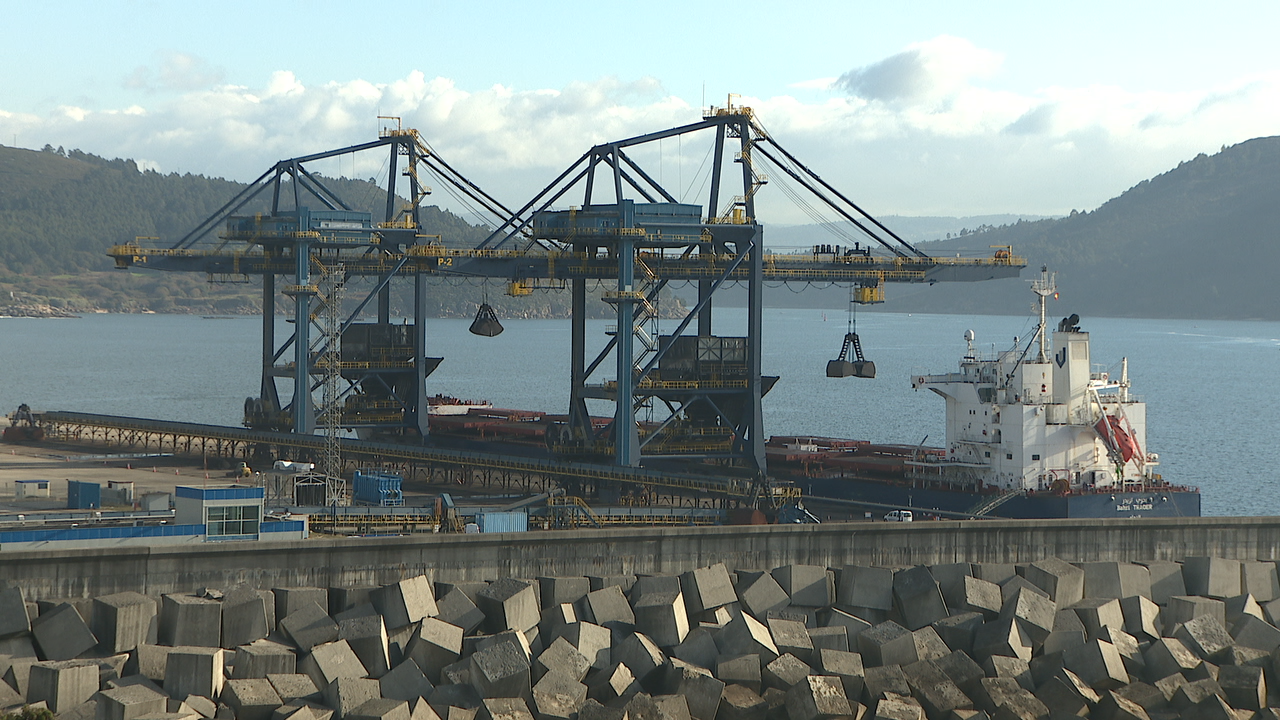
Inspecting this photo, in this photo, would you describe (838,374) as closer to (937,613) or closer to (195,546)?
(937,613)

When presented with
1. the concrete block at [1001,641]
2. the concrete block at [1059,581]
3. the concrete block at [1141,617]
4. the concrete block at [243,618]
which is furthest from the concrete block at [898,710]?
the concrete block at [243,618]

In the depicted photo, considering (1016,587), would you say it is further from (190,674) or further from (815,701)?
(190,674)

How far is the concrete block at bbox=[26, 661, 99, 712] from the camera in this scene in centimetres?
2188

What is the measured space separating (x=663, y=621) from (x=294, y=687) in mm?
6937

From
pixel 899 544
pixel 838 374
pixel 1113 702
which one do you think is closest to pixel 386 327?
pixel 838 374

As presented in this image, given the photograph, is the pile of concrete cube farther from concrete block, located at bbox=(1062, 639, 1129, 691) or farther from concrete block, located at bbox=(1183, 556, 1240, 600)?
concrete block, located at bbox=(1183, 556, 1240, 600)

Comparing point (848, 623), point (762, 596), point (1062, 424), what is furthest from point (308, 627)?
point (1062, 424)

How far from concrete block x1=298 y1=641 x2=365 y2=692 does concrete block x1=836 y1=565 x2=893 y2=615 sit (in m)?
9.85

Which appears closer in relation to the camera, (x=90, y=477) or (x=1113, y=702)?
(x=1113, y=702)

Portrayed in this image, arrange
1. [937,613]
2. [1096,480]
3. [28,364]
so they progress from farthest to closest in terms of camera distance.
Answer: [28,364] < [1096,480] < [937,613]

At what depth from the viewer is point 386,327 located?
7362 cm

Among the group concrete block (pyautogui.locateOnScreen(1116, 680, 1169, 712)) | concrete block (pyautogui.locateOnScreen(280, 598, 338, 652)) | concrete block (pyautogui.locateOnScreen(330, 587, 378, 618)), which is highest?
concrete block (pyautogui.locateOnScreen(330, 587, 378, 618))

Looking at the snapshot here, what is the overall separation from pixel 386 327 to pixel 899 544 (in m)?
49.3

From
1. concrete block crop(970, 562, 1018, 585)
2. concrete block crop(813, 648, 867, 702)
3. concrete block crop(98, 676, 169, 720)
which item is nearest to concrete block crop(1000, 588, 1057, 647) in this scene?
concrete block crop(970, 562, 1018, 585)
